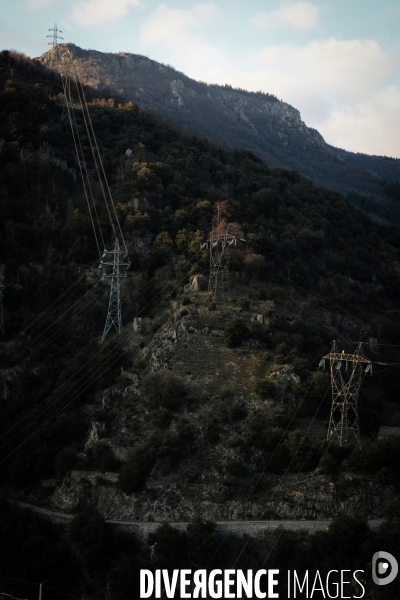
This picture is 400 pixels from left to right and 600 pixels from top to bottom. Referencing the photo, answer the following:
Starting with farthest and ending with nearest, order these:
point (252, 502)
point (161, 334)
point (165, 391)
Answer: point (161, 334) < point (165, 391) < point (252, 502)

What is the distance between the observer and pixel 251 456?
36.4 metres

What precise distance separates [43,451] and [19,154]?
35.2 meters

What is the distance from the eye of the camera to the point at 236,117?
150 meters

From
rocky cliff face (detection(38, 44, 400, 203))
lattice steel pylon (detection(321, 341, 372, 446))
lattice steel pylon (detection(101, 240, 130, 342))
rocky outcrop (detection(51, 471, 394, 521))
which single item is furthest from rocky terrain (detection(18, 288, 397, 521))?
rocky cliff face (detection(38, 44, 400, 203))

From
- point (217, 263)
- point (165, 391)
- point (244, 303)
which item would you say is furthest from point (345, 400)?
point (217, 263)

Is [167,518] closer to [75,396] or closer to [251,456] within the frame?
[251,456]

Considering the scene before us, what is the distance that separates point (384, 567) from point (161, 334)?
22879 mm

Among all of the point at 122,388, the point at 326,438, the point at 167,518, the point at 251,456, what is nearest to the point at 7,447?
the point at 122,388

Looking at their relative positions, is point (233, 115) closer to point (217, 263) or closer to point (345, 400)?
point (217, 263)

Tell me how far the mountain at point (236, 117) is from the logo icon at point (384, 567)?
8536 cm

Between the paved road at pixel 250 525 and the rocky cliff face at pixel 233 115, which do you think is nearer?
the paved road at pixel 250 525

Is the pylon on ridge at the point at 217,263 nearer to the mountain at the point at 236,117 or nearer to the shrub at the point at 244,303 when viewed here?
the shrub at the point at 244,303

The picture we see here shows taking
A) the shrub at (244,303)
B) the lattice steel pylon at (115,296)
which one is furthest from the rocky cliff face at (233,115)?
the shrub at (244,303)

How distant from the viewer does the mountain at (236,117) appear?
407 feet
